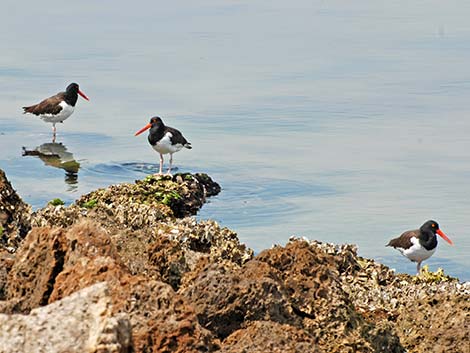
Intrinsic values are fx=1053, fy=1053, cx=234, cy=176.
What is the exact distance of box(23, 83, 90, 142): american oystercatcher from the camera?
69.4 feet

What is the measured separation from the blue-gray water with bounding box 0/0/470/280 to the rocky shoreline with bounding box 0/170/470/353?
5174 millimetres

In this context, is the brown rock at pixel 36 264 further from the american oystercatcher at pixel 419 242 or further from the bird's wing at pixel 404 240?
the bird's wing at pixel 404 240

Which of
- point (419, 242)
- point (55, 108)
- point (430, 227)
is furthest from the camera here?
point (55, 108)

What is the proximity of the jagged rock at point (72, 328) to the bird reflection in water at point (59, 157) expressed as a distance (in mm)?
12874

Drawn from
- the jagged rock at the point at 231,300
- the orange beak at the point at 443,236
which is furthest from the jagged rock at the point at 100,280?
A: the orange beak at the point at 443,236

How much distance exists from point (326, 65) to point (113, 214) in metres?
17.5

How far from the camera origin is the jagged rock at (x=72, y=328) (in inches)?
148

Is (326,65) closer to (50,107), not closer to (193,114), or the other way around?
(193,114)

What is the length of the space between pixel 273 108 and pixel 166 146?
453 centimetres

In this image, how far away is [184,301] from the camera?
15.8ft

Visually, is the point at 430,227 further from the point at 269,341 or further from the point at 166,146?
the point at 269,341

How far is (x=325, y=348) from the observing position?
237 inches

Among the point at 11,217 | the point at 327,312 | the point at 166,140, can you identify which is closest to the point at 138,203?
the point at 11,217

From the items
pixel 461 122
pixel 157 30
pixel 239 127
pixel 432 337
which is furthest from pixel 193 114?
pixel 432 337
